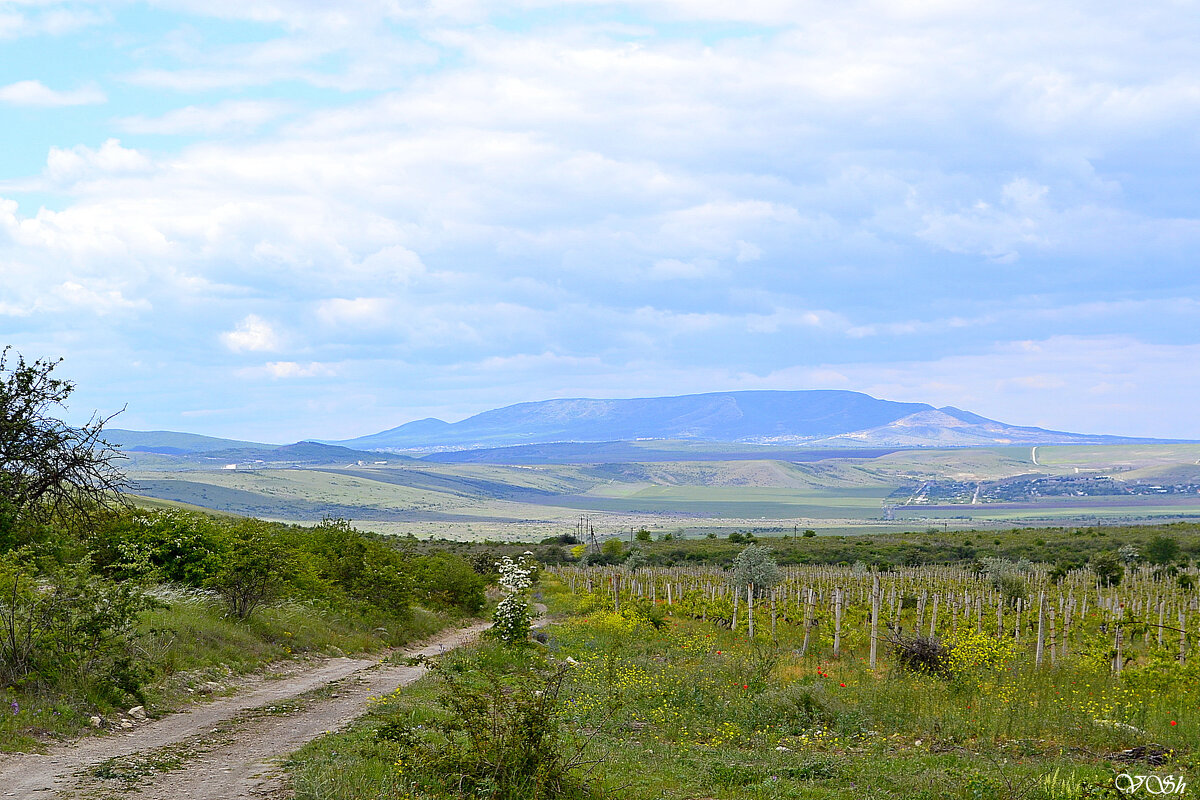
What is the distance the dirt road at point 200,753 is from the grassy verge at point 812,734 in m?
0.64

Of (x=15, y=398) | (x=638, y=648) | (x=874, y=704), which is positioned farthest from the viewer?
(x=638, y=648)

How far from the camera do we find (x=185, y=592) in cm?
2061

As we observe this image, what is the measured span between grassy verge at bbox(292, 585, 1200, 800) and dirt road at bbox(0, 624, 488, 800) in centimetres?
64

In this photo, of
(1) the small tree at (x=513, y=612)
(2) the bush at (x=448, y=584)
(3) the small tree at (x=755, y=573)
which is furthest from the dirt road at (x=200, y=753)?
(3) the small tree at (x=755, y=573)

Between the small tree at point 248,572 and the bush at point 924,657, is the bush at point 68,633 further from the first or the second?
the bush at point 924,657

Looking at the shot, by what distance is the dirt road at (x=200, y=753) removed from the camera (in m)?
9.20

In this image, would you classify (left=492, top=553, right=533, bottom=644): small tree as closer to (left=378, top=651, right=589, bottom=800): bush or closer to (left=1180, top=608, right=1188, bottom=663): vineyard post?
(left=378, top=651, right=589, bottom=800): bush

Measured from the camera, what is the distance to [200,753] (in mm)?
11062

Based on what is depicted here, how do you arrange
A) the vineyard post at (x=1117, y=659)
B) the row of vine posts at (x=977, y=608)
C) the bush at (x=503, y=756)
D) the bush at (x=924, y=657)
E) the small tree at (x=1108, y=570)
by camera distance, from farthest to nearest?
the small tree at (x=1108, y=570), the row of vine posts at (x=977, y=608), the bush at (x=924, y=657), the vineyard post at (x=1117, y=659), the bush at (x=503, y=756)

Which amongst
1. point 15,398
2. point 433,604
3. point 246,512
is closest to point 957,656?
point 15,398

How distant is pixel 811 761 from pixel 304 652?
1424 cm

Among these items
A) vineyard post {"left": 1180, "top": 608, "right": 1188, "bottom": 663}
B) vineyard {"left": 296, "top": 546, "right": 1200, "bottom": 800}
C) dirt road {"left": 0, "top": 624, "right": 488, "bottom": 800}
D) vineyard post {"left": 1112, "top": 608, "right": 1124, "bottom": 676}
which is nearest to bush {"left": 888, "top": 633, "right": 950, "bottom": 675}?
vineyard {"left": 296, "top": 546, "right": 1200, "bottom": 800}

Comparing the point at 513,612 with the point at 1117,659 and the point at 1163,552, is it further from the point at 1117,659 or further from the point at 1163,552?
the point at 1163,552

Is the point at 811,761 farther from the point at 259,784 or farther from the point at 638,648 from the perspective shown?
the point at 638,648
